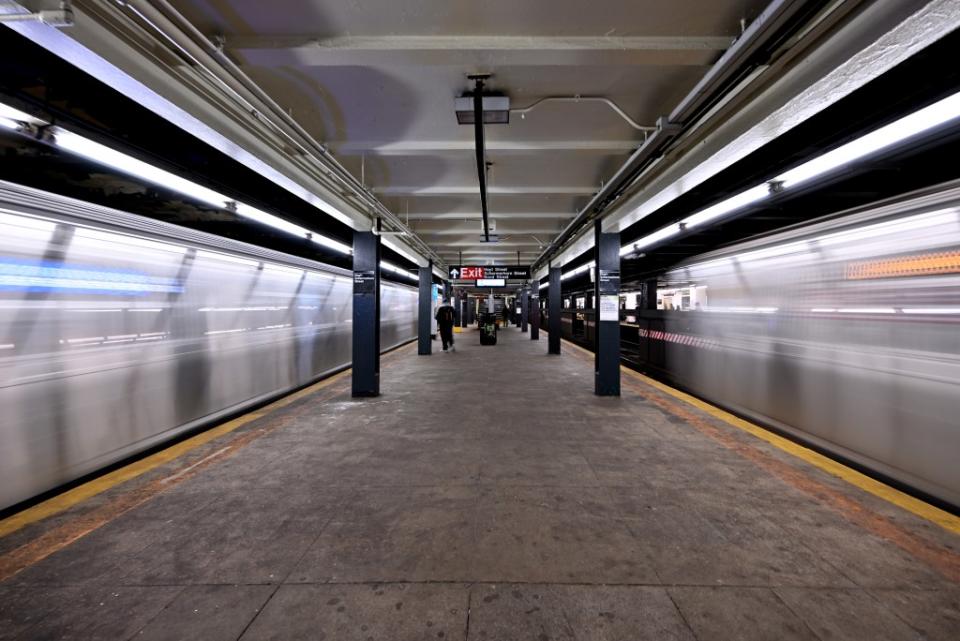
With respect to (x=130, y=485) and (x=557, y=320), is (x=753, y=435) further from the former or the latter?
(x=557, y=320)

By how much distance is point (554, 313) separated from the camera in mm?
11516

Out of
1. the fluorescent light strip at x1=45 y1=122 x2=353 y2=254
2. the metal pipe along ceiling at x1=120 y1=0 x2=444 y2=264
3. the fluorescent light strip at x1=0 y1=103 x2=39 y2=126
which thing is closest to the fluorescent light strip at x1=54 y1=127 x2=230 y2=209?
the fluorescent light strip at x1=45 y1=122 x2=353 y2=254

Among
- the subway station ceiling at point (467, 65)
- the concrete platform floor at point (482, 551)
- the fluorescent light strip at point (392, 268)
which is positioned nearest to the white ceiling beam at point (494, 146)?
the subway station ceiling at point (467, 65)

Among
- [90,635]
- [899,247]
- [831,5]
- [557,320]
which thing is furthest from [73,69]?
[557,320]

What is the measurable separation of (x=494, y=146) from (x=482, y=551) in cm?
398

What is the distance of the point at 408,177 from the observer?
Answer: 5176mm

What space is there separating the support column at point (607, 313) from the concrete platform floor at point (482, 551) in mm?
2209

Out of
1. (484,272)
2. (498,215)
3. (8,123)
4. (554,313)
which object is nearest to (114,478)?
(8,123)

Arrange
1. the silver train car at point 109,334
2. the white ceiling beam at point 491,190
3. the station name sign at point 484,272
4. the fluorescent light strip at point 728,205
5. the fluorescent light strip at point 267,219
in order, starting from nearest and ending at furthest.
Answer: the silver train car at point 109,334 → the fluorescent light strip at point 728,205 → the fluorescent light strip at point 267,219 → the white ceiling beam at point 491,190 → the station name sign at point 484,272

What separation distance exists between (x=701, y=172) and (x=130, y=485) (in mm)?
6088

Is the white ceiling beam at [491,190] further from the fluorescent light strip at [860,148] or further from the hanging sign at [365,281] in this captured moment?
the fluorescent light strip at [860,148]

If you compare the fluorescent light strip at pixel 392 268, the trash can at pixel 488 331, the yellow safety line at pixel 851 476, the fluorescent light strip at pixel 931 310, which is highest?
the fluorescent light strip at pixel 392 268

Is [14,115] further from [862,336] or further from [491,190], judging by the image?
[862,336]

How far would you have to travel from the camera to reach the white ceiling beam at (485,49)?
2566mm
